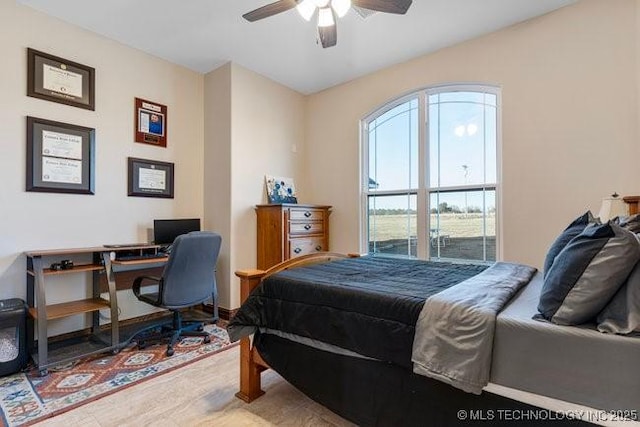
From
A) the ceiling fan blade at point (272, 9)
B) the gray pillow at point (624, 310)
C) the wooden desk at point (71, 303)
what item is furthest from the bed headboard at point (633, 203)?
the wooden desk at point (71, 303)

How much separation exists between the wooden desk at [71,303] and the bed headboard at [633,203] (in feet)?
12.4

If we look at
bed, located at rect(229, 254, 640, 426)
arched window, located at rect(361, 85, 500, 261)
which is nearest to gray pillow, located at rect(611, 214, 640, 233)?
bed, located at rect(229, 254, 640, 426)

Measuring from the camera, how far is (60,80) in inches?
114

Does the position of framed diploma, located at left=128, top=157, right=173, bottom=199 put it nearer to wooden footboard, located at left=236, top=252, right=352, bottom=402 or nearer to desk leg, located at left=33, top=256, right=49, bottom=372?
desk leg, located at left=33, top=256, right=49, bottom=372

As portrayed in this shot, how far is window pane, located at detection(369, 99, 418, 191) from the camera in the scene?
382 cm

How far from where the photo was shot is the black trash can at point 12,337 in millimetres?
2279

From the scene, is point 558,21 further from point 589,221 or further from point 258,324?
point 258,324

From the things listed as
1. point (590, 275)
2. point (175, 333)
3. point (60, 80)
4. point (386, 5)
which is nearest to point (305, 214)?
point (175, 333)

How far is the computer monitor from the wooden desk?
0.25 metres

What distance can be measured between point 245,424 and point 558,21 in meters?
3.92

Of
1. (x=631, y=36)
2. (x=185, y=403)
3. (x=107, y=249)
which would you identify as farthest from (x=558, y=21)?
(x=107, y=249)

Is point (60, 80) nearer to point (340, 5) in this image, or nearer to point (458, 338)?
point (340, 5)

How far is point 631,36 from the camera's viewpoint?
2553 millimetres

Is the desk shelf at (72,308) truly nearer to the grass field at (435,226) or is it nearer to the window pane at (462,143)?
the grass field at (435,226)
